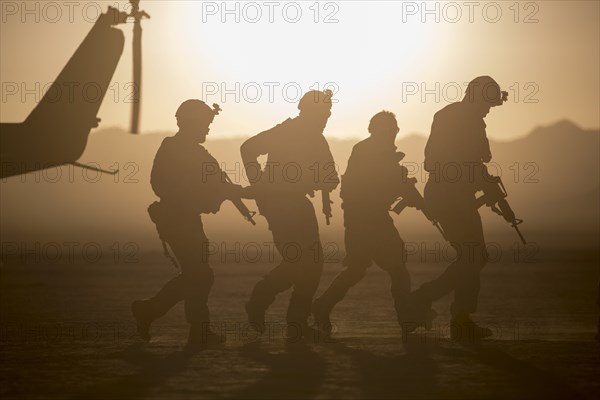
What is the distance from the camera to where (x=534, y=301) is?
23469 millimetres

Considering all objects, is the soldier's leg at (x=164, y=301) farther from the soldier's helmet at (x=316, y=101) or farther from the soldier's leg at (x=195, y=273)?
the soldier's helmet at (x=316, y=101)

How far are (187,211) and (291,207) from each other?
107cm

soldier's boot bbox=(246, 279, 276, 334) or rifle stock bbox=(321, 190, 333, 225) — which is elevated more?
rifle stock bbox=(321, 190, 333, 225)

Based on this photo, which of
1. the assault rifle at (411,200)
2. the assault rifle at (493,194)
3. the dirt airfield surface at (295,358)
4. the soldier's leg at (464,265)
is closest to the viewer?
the dirt airfield surface at (295,358)

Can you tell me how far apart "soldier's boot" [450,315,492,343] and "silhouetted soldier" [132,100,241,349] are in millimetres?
2444

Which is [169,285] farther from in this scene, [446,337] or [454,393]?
[454,393]

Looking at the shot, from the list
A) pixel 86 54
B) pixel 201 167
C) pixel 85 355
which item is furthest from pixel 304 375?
pixel 86 54

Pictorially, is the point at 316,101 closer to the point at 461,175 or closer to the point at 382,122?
the point at 382,122

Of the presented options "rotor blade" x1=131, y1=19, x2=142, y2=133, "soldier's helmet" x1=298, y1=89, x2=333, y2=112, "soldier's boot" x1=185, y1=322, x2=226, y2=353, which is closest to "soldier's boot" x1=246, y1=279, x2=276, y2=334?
"soldier's boot" x1=185, y1=322, x2=226, y2=353

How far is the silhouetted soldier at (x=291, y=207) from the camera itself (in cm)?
1398

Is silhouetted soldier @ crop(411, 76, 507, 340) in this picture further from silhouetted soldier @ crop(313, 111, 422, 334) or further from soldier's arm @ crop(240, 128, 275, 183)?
soldier's arm @ crop(240, 128, 275, 183)

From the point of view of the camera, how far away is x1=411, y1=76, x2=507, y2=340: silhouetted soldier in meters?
14.2

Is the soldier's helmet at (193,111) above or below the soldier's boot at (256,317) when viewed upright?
above

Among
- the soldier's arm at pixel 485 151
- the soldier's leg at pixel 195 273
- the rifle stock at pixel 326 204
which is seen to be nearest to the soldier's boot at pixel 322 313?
the rifle stock at pixel 326 204
